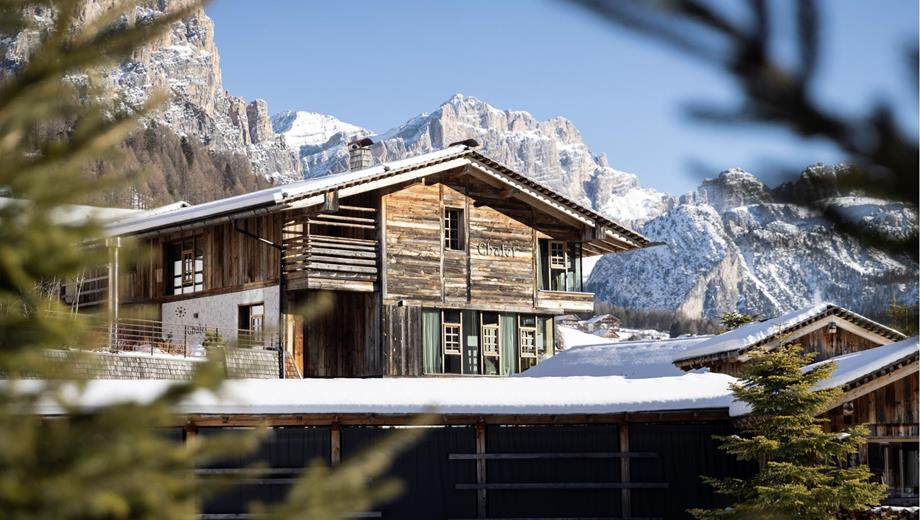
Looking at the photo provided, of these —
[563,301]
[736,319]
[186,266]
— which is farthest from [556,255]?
[186,266]

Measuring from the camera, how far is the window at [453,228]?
Answer: 3281cm

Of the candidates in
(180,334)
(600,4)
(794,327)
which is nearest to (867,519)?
(794,327)

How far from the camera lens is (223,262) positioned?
3178cm

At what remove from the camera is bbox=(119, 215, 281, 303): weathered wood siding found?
1196 inches

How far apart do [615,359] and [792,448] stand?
12904mm

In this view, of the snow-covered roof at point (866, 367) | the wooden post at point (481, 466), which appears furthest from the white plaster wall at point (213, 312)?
the snow-covered roof at point (866, 367)

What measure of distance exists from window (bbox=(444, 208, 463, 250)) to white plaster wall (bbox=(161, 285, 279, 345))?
17.5ft

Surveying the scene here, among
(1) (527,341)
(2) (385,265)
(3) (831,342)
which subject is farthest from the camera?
(1) (527,341)

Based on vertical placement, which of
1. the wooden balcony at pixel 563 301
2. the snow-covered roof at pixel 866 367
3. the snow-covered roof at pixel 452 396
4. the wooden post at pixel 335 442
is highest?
the wooden balcony at pixel 563 301

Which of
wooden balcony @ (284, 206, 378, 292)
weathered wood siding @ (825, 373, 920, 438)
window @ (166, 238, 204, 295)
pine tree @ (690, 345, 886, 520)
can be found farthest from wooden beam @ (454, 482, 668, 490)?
window @ (166, 238, 204, 295)

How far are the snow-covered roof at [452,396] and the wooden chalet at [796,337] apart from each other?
6.36 meters

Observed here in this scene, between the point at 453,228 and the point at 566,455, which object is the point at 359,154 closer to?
the point at 453,228

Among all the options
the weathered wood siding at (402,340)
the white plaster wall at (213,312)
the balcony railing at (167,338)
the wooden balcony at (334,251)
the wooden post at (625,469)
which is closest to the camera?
the wooden post at (625,469)

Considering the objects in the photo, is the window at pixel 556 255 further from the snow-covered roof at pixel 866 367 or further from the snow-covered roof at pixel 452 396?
the snow-covered roof at pixel 866 367
